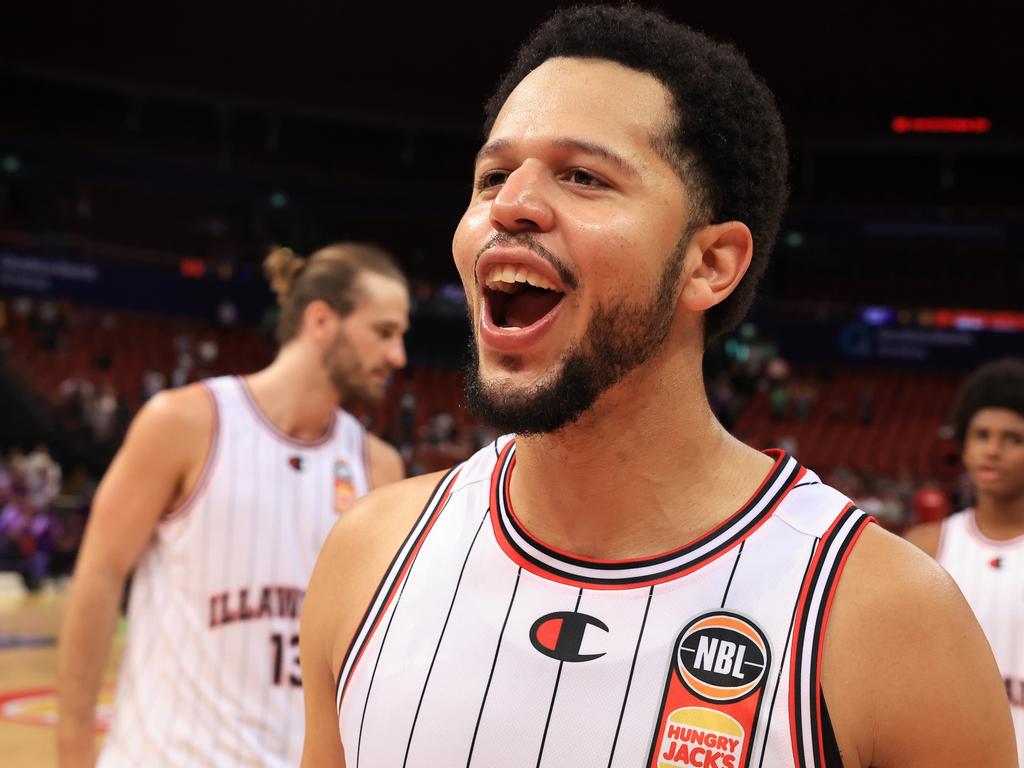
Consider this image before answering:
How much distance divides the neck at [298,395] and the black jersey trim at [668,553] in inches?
71.9

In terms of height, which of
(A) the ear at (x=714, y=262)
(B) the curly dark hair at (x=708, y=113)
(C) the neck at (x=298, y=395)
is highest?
(B) the curly dark hair at (x=708, y=113)

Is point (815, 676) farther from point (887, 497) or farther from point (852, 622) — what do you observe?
point (887, 497)

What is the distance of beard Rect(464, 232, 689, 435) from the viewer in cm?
144

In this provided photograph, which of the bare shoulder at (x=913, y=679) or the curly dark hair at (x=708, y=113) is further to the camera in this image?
the curly dark hair at (x=708, y=113)

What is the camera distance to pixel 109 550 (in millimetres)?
2871

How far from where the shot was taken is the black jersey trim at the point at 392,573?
5.08ft

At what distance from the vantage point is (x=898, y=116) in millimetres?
22594

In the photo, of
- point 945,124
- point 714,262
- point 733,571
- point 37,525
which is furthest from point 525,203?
point 945,124

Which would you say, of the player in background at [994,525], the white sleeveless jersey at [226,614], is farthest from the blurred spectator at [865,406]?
the white sleeveless jersey at [226,614]

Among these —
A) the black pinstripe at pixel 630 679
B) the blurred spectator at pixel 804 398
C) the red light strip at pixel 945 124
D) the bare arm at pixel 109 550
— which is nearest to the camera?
the black pinstripe at pixel 630 679

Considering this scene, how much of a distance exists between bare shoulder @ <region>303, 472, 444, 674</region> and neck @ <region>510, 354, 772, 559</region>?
245 mm

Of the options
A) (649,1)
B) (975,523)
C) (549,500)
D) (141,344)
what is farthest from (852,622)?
(141,344)

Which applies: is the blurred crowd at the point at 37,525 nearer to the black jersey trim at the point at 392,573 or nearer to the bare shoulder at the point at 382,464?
the bare shoulder at the point at 382,464

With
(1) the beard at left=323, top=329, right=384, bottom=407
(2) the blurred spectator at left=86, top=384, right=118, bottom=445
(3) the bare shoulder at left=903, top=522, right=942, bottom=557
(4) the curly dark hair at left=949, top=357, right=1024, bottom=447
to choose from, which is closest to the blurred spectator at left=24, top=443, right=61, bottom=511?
(2) the blurred spectator at left=86, top=384, right=118, bottom=445
